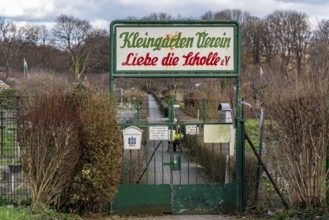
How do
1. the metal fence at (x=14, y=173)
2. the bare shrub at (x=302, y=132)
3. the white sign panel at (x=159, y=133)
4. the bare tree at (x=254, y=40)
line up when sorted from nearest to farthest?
1. the bare shrub at (x=302, y=132)
2. the metal fence at (x=14, y=173)
3. the white sign panel at (x=159, y=133)
4. the bare tree at (x=254, y=40)

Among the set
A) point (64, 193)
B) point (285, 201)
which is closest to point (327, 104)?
point (285, 201)

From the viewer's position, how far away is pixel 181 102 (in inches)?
1088

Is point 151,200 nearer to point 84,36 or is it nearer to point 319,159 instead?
point 319,159

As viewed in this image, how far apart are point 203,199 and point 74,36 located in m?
85.5

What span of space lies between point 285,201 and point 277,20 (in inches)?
3229

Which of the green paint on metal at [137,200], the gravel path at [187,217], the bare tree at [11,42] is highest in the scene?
the bare tree at [11,42]

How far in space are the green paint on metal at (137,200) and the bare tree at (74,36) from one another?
76971mm

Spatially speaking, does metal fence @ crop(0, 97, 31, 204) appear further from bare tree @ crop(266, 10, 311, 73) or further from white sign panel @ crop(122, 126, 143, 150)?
bare tree @ crop(266, 10, 311, 73)

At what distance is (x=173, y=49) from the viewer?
427 inches


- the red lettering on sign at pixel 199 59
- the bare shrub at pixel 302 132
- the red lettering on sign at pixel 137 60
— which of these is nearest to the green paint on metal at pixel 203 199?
the bare shrub at pixel 302 132

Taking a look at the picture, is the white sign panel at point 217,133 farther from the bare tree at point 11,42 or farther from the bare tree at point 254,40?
the bare tree at point 254,40

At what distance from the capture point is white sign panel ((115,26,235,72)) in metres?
10.8

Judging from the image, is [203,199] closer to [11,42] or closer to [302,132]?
[302,132]

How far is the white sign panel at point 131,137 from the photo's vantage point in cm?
1050
